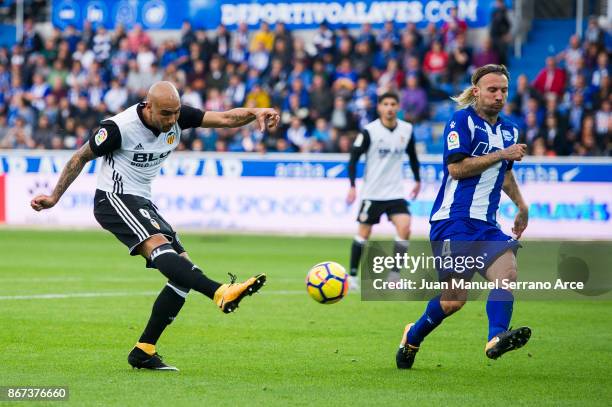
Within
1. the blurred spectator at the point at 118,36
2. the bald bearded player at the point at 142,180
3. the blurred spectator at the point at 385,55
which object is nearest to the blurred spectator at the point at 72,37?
the blurred spectator at the point at 118,36

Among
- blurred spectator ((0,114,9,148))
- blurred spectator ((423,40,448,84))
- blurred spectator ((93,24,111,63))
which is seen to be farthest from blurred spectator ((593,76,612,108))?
blurred spectator ((0,114,9,148))

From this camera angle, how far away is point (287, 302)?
A: 12898mm

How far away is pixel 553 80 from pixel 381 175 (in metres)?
11.1

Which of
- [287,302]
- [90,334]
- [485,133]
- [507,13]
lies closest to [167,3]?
[507,13]

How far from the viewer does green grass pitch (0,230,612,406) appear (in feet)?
24.1

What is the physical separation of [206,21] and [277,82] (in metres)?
5.12

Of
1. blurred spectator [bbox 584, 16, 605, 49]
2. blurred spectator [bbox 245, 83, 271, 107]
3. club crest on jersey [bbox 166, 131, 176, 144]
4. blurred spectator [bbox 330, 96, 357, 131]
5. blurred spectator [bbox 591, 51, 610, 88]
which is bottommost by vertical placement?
blurred spectator [bbox 330, 96, 357, 131]

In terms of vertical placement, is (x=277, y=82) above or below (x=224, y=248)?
above

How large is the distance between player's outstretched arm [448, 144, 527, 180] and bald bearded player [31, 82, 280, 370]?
1.43 m

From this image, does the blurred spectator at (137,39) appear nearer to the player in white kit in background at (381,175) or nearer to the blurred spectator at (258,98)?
the blurred spectator at (258,98)

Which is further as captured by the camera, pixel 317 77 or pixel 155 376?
pixel 317 77

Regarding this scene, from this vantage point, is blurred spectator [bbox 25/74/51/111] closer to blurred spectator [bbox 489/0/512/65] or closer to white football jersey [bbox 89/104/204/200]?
blurred spectator [bbox 489/0/512/65]

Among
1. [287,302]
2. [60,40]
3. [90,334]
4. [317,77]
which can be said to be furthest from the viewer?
[60,40]

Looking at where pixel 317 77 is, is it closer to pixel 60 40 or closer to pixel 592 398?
pixel 60 40
